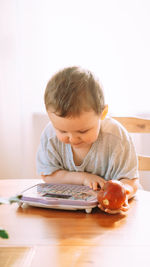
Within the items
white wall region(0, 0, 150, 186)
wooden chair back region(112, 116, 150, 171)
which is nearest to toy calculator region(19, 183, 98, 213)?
wooden chair back region(112, 116, 150, 171)

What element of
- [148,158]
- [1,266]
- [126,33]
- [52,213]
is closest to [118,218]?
[52,213]

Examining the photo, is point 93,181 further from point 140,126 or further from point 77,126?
point 140,126

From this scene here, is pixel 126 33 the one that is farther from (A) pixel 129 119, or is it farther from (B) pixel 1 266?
(B) pixel 1 266

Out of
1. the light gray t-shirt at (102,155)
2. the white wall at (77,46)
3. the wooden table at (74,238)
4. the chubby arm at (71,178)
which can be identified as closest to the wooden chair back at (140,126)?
the light gray t-shirt at (102,155)

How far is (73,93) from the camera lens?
75 cm

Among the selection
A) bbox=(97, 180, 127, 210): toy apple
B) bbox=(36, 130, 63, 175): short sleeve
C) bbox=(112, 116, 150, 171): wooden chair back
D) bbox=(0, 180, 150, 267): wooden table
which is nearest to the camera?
bbox=(0, 180, 150, 267): wooden table

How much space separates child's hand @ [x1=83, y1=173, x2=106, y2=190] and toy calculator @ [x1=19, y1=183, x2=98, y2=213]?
0.8 inches

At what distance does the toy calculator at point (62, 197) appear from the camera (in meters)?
0.71

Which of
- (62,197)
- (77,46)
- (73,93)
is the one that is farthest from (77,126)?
(77,46)

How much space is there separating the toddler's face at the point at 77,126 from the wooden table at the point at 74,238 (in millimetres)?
196

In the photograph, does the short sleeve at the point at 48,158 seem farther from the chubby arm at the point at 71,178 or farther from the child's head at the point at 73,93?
the child's head at the point at 73,93

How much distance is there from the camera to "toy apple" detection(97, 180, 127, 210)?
693 millimetres

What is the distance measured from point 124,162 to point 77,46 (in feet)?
3.56

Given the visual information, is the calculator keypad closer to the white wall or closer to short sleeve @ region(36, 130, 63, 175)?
short sleeve @ region(36, 130, 63, 175)
